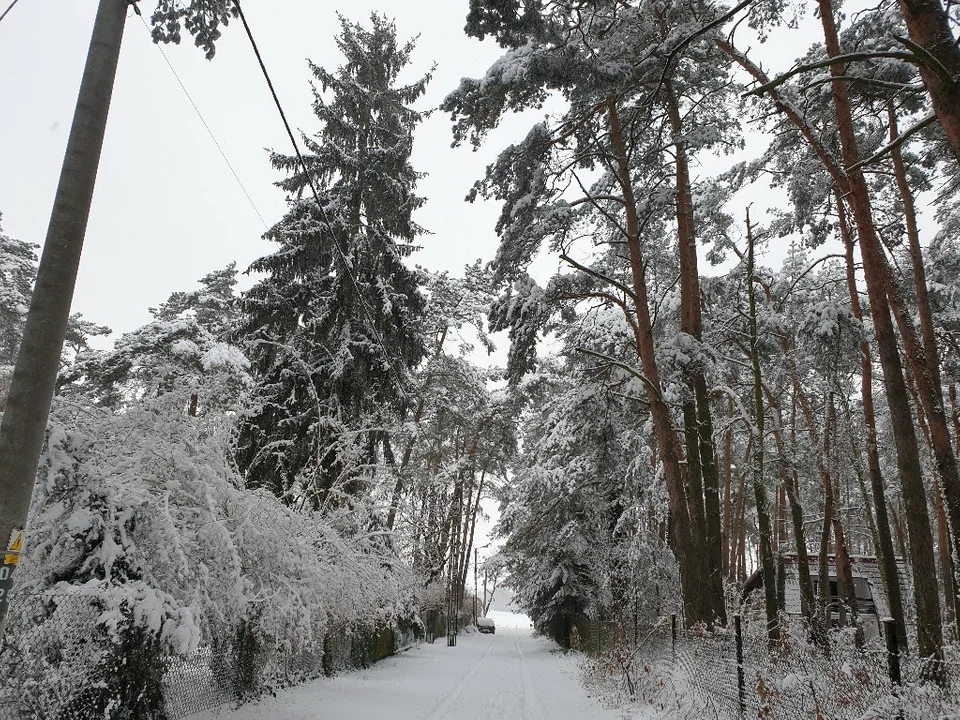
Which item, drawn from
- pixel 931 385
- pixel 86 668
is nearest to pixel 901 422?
pixel 931 385

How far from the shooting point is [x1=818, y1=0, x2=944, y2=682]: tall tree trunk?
7.56 metres

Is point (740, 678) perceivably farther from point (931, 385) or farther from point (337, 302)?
point (337, 302)

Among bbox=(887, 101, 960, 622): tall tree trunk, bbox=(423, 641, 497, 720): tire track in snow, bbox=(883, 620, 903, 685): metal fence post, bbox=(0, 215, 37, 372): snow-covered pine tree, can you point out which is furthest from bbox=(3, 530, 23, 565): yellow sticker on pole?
bbox=(0, 215, 37, 372): snow-covered pine tree

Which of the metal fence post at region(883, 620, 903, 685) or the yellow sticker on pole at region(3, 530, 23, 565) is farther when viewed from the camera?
the metal fence post at region(883, 620, 903, 685)

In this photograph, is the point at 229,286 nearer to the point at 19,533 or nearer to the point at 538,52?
the point at 538,52

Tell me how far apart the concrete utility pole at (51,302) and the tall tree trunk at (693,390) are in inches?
366

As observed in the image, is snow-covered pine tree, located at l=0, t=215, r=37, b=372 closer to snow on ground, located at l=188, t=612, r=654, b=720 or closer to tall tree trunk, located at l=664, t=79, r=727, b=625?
snow on ground, located at l=188, t=612, r=654, b=720

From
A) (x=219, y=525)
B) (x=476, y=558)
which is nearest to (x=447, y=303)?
(x=219, y=525)

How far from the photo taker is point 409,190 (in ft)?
51.2

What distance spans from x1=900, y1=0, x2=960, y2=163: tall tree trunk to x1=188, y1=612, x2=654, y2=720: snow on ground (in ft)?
26.5

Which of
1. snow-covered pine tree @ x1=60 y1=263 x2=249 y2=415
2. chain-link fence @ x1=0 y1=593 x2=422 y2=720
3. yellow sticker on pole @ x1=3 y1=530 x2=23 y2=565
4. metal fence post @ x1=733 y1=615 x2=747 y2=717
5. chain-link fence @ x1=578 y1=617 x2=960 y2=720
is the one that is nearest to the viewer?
yellow sticker on pole @ x1=3 y1=530 x2=23 y2=565

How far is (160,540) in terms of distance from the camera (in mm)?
5816

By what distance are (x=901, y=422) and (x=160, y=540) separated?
8679 mm

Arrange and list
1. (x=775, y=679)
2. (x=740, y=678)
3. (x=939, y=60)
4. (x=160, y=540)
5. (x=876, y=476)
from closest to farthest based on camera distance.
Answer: (x=939, y=60)
(x=160, y=540)
(x=775, y=679)
(x=740, y=678)
(x=876, y=476)
